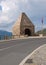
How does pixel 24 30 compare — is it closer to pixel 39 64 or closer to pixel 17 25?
pixel 17 25

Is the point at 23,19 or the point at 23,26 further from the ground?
the point at 23,19

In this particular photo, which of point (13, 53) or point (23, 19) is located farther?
point (23, 19)

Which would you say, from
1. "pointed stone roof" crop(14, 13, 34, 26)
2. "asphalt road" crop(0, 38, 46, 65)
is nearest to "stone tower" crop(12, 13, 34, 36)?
"pointed stone roof" crop(14, 13, 34, 26)

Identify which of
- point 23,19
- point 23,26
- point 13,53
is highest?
point 23,19

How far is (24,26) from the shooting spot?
319 feet

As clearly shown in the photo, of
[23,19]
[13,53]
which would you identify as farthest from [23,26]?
[13,53]

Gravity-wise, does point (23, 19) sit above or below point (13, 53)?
above

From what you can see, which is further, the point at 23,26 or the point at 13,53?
the point at 23,26

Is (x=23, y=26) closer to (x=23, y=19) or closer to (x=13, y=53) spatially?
(x=23, y=19)

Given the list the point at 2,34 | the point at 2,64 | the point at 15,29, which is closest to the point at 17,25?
the point at 15,29

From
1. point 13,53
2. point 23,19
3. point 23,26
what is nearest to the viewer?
point 13,53

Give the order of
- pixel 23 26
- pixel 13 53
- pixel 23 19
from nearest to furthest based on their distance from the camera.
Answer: pixel 13 53
pixel 23 26
pixel 23 19

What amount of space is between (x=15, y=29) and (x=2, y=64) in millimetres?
84269

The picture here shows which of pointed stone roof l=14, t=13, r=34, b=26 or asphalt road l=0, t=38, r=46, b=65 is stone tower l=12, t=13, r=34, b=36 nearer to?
→ pointed stone roof l=14, t=13, r=34, b=26
